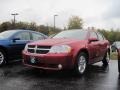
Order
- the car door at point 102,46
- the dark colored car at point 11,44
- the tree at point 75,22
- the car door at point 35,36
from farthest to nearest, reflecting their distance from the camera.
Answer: the tree at point 75,22 < the car door at point 35,36 < the dark colored car at point 11,44 < the car door at point 102,46

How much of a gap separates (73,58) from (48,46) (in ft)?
2.65

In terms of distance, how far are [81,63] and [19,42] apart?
3.28m

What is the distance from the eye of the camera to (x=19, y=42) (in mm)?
10734

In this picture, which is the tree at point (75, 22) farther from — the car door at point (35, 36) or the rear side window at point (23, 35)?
the rear side window at point (23, 35)

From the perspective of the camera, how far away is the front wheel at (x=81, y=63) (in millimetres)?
8164

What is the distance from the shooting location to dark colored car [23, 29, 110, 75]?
7766mm

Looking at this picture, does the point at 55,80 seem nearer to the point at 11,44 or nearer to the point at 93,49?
the point at 93,49

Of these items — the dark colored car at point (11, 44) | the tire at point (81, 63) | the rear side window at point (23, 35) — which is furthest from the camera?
the rear side window at point (23, 35)

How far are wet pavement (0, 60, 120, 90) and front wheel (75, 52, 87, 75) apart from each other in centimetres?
18

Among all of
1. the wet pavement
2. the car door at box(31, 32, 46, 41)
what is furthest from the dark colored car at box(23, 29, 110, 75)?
the car door at box(31, 32, 46, 41)

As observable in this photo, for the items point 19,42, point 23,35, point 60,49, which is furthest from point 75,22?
point 60,49

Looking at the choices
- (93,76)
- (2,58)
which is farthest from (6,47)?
(93,76)

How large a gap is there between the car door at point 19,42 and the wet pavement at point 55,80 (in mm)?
1344

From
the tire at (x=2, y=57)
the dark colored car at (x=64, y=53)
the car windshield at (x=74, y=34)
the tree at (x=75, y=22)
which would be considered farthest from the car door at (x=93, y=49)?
the tree at (x=75, y=22)
